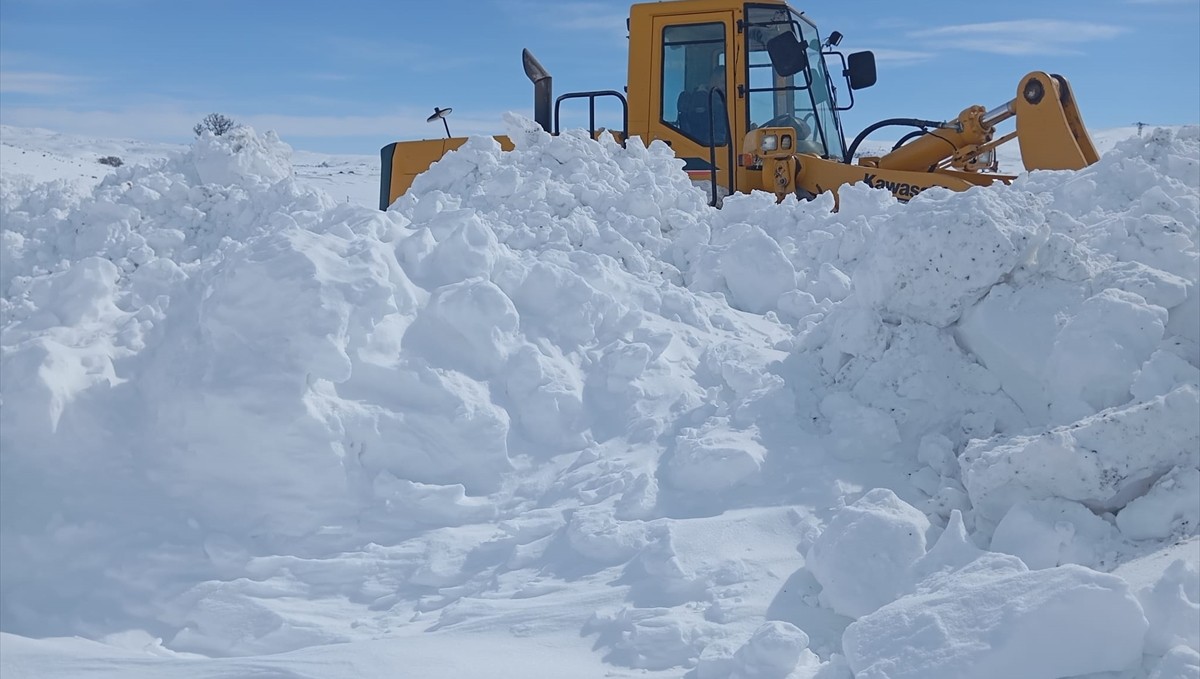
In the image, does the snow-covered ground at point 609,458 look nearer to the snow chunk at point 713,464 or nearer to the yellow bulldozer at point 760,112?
the snow chunk at point 713,464

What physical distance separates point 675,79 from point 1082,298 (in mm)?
5364

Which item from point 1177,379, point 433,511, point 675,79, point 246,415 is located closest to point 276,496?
point 246,415

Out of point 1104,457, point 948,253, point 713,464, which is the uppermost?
point 948,253

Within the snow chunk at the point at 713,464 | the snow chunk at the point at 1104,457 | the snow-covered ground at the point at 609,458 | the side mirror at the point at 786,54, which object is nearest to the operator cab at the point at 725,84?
the side mirror at the point at 786,54

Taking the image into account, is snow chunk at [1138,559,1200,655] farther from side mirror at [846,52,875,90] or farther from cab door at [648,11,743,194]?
side mirror at [846,52,875,90]

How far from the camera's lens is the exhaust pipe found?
8.52 metres

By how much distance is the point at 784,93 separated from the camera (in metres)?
8.56

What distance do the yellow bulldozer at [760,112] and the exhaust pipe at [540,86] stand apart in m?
0.01

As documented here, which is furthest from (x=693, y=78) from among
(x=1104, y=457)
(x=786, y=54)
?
(x=1104, y=457)

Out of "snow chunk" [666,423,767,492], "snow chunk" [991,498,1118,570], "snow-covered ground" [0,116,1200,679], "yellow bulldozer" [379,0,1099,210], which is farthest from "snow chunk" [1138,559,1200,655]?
"yellow bulldozer" [379,0,1099,210]

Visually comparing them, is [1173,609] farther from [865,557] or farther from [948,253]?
[948,253]

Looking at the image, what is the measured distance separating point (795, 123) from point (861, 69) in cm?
76

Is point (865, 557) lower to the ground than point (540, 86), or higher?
lower

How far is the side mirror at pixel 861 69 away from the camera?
8.60 meters
